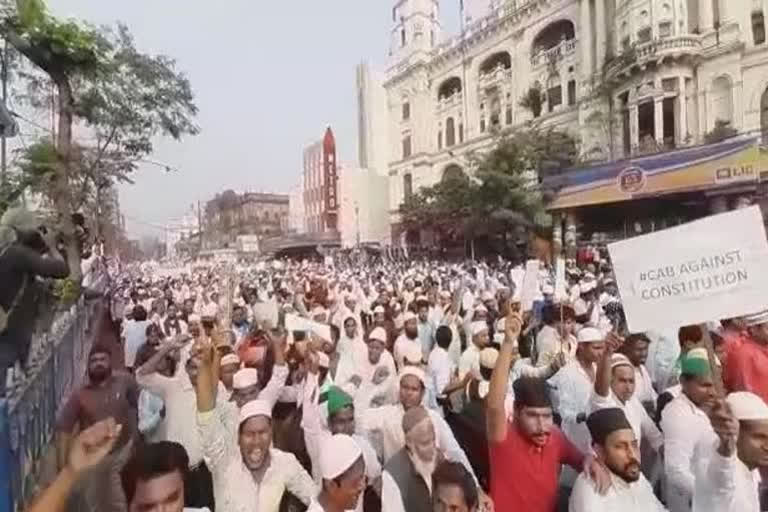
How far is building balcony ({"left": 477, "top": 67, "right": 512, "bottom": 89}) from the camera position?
46500 millimetres

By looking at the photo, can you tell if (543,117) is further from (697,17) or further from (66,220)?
(66,220)

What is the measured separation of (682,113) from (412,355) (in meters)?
31.3

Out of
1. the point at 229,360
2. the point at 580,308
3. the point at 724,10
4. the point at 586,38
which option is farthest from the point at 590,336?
the point at 586,38

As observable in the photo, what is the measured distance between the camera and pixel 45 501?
160cm

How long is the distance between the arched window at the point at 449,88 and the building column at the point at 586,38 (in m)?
14.5

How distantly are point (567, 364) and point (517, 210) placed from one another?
2562cm

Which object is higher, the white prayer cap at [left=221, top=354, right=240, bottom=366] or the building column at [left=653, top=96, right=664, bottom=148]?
the building column at [left=653, top=96, right=664, bottom=148]

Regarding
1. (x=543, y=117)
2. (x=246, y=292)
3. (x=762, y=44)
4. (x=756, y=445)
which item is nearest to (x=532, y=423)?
(x=756, y=445)

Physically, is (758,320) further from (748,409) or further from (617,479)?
(617,479)

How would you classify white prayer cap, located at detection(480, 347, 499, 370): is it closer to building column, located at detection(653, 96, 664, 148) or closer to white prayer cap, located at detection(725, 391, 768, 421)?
white prayer cap, located at detection(725, 391, 768, 421)

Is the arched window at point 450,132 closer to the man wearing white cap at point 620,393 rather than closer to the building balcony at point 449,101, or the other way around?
the building balcony at point 449,101

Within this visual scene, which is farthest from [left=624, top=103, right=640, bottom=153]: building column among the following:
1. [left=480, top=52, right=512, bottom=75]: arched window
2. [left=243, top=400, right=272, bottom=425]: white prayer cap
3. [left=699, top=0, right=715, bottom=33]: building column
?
[left=243, top=400, right=272, bottom=425]: white prayer cap

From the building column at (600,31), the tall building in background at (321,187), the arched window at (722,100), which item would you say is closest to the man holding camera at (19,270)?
the arched window at (722,100)

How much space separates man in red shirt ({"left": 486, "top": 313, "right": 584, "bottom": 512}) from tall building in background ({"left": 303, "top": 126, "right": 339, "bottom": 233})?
198 ft
